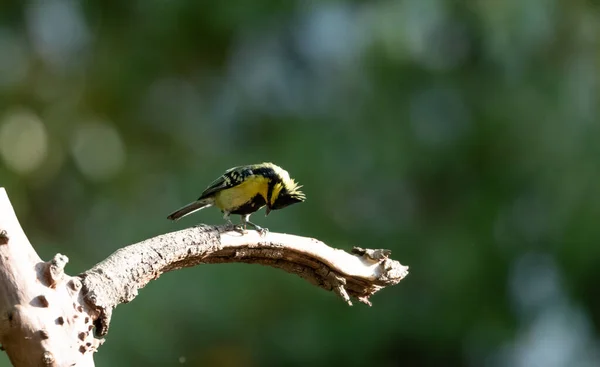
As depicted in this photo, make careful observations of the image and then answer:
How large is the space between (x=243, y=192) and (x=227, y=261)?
873 millimetres

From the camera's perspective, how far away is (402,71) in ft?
21.8

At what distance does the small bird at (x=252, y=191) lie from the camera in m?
3.17

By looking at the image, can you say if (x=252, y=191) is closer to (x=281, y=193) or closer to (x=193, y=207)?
(x=281, y=193)

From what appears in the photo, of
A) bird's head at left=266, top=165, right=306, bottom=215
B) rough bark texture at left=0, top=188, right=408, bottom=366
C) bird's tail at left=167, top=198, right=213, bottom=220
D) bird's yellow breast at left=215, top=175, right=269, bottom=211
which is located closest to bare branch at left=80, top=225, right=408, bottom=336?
rough bark texture at left=0, top=188, right=408, bottom=366

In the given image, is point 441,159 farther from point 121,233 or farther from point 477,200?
point 121,233

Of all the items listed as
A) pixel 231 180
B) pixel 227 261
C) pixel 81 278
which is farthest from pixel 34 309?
pixel 231 180

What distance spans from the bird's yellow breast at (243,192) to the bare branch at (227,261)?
64cm

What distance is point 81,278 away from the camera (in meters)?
1.94

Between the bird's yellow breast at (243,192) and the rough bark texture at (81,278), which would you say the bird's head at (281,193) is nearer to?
the bird's yellow breast at (243,192)

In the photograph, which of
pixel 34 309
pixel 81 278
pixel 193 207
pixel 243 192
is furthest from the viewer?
pixel 193 207

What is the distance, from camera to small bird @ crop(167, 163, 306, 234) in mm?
3172

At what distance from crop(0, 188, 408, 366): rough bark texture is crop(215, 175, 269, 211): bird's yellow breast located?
A: 0.78m

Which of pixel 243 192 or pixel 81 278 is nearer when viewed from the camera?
pixel 81 278

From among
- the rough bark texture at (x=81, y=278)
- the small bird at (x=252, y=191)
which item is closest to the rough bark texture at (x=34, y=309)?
the rough bark texture at (x=81, y=278)
